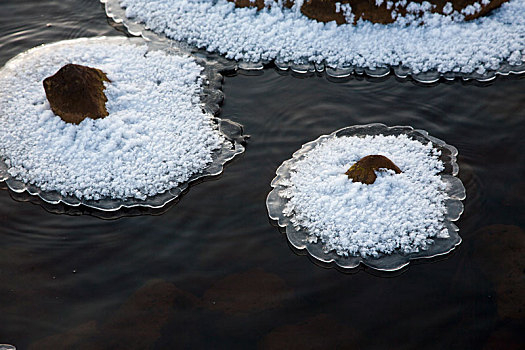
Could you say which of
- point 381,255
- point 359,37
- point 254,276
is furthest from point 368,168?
point 359,37

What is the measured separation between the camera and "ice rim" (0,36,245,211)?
2.52 meters

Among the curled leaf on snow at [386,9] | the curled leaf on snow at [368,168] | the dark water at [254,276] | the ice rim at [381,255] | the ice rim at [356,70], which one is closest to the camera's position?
the dark water at [254,276]

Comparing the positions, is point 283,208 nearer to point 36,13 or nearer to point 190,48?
point 190,48

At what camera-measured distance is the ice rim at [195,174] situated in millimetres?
2520

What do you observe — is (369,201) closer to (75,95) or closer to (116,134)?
(116,134)

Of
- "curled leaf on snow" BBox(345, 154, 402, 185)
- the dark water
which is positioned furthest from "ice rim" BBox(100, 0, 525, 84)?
"curled leaf on snow" BBox(345, 154, 402, 185)

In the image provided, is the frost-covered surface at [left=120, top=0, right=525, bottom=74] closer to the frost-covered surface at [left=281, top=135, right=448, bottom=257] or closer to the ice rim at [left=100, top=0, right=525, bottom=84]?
the ice rim at [left=100, top=0, right=525, bottom=84]

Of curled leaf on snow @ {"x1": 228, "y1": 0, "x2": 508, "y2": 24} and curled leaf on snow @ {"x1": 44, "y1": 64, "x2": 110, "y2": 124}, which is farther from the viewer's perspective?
curled leaf on snow @ {"x1": 228, "y1": 0, "x2": 508, "y2": 24}

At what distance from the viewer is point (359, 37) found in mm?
3303

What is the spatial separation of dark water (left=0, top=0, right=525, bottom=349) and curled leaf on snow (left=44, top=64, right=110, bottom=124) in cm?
56

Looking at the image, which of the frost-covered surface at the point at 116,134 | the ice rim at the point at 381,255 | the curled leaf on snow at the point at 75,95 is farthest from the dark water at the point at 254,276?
the curled leaf on snow at the point at 75,95

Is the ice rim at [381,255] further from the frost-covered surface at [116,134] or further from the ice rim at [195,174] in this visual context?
the frost-covered surface at [116,134]

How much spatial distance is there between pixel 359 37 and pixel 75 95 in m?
1.86

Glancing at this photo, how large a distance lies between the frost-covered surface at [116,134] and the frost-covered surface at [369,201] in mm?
597
